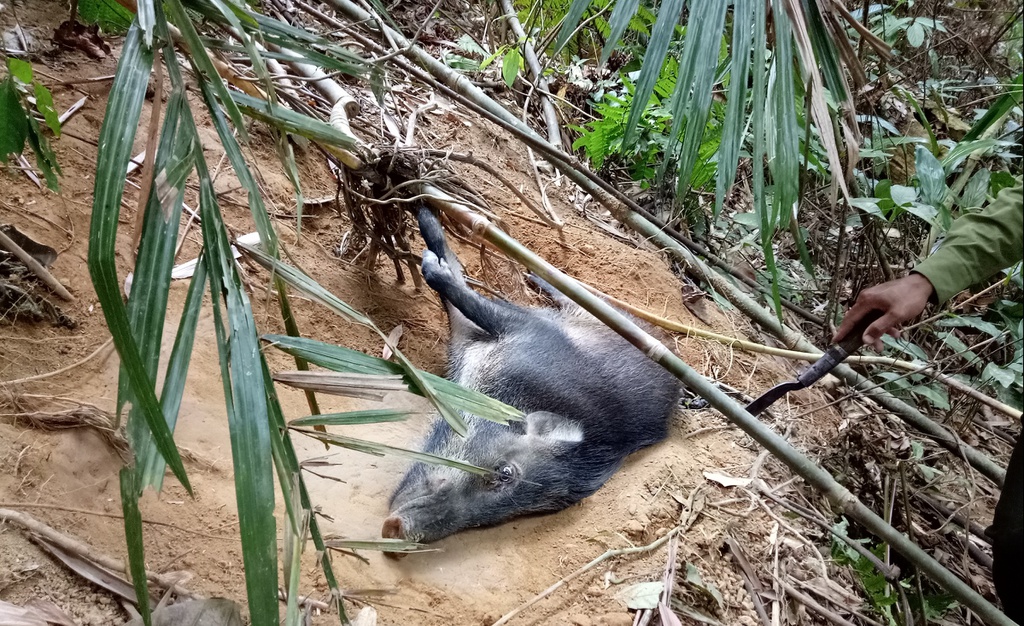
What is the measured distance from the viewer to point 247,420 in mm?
1104

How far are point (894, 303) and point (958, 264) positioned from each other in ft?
0.58

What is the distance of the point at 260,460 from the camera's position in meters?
1.07

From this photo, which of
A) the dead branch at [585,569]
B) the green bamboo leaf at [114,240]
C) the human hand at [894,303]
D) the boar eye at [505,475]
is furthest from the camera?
the boar eye at [505,475]

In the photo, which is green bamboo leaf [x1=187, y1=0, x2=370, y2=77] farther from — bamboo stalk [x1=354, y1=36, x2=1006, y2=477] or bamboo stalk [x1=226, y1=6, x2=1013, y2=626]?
bamboo stalk [x1=354, y1=36, x2=1006, y2=477]

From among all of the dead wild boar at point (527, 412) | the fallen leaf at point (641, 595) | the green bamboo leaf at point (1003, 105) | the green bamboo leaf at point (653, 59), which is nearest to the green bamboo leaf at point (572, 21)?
the green bamboo leaf at point (653, 59)

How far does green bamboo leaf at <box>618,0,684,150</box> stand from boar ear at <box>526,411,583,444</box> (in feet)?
5.51

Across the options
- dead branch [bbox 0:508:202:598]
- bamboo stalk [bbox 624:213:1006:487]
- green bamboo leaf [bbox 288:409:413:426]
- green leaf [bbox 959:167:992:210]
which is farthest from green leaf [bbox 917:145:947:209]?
dead branch [bbox 0:508:202:598]

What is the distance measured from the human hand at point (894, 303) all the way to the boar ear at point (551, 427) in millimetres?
1514

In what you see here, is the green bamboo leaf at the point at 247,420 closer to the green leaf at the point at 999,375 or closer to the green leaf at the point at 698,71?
the green leaf at the point at 698,71

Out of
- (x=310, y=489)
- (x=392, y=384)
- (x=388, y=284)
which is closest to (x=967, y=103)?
(x=388, y=284)

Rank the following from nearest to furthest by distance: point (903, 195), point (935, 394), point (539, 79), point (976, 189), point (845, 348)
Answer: point (845, 348) < point (976, 189) < point (903, 195) < point (935, 394) < point (539, 79)

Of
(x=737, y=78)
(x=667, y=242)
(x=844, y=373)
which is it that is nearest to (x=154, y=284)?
(x=737, y=78)

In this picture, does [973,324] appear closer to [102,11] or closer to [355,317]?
[355,317]

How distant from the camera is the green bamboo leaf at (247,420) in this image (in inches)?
40.3
